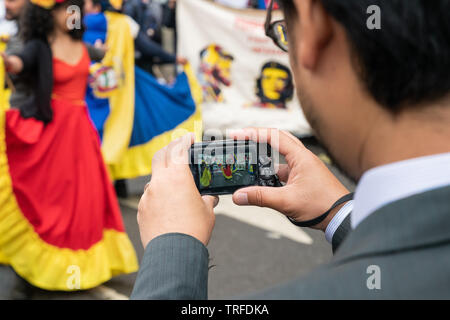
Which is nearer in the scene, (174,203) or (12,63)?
(174,203)

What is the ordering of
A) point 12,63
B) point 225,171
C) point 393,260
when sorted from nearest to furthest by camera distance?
point 393,260, point 225,171, point 12,63

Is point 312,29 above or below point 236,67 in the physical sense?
above

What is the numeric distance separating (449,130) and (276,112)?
5555 millimetres

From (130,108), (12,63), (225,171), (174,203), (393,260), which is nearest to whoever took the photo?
(393,260)

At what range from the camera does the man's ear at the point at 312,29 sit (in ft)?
1.81

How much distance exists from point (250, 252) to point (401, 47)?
2.75 m

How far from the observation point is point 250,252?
10.5 ft

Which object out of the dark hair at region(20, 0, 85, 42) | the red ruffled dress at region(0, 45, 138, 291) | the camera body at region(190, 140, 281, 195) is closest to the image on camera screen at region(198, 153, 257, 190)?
the camera body at region(190, 140, 281, 195)

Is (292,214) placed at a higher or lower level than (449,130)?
lower

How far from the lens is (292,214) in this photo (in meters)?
1.00

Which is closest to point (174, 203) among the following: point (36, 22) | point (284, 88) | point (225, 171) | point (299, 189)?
point (225, 171)

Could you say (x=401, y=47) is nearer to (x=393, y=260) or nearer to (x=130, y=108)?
(x=393, y=260)

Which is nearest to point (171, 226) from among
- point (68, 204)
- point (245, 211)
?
point (68, 204)
